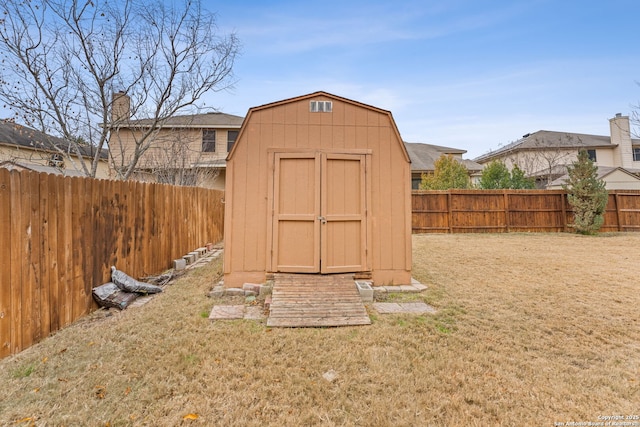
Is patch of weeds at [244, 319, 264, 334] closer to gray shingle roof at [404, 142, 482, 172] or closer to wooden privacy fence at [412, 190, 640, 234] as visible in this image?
wooden privacy fence at [412, 190, 640, 234]

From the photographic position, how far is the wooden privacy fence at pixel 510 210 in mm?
11734

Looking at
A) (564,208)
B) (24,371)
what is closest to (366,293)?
(24,371)

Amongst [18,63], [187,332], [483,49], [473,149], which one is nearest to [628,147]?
[473,149]

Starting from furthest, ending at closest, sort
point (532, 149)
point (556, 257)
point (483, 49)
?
point (532, 149) → point (483, 49) → point (556, 257)

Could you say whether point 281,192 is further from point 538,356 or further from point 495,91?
point 495,91

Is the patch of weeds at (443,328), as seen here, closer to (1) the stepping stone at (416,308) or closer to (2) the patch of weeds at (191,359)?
(1) the stepping stone at (416,308)

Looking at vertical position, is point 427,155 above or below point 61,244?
above

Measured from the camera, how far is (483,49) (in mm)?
9672

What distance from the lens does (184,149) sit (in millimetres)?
10508

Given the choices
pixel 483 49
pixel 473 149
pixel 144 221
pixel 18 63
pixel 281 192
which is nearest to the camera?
pixel 281 192

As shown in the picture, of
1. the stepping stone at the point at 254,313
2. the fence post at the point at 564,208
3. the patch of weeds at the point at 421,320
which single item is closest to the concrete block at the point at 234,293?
the stepping stone at the point at 254,313

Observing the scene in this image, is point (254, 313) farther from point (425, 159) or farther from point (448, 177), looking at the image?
point (425, 159)

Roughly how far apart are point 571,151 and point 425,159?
36.5ft

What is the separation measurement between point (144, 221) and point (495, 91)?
13901 mm
